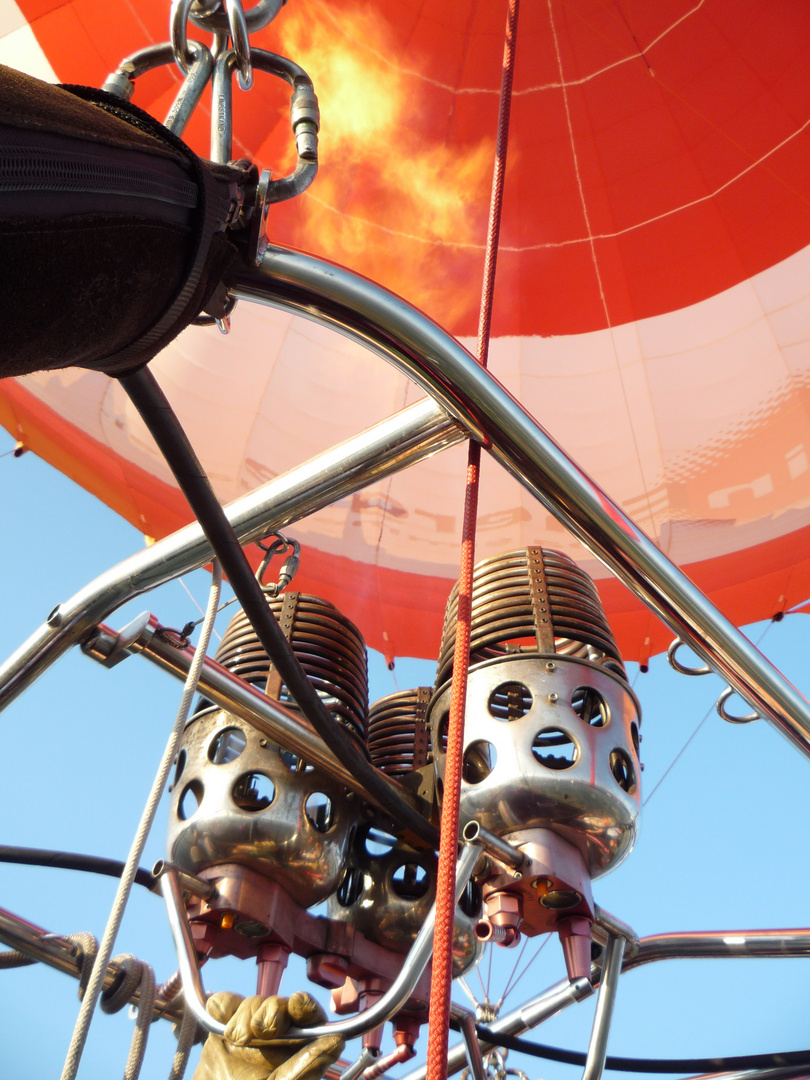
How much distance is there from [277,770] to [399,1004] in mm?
369

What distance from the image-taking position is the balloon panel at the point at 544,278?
4.62m

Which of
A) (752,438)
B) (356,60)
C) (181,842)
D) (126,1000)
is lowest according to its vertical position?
(126,1000)

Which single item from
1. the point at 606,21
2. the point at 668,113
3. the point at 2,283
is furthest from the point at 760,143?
the point at 2,283

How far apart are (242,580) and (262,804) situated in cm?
49

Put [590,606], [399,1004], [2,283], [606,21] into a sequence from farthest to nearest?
[606,21], [590,606], [399,1004], [2,283]

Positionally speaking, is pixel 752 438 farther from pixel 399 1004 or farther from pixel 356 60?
pixel 399 1004

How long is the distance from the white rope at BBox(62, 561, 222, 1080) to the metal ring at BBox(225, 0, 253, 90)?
509mm

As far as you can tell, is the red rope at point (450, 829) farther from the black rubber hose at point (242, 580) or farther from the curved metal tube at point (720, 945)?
the curved metal tube at point (720, 945)

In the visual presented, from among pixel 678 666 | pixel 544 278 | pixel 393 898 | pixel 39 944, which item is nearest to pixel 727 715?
pixel 678 666

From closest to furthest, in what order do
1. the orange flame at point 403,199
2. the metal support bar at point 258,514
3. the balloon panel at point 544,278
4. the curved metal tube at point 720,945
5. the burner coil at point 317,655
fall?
1. the metal support bar at point 258,514
2. the burner coil at point 317,655
3. the curved metal tube at point 720,945
4. the balloon panel at point 544,278
5. the orange flame at point 403,199

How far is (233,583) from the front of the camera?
108cm

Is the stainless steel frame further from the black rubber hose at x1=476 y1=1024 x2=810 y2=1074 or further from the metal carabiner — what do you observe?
the black rubber hose at x1=476 y1=1024 x2=810 y2=1074

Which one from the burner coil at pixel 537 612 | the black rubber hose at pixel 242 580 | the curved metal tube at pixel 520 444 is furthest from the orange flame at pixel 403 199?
the curved metal tube at pixel 520 444

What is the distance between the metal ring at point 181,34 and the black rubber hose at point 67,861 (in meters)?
1.14
